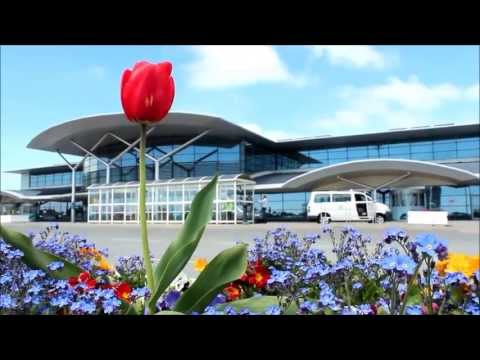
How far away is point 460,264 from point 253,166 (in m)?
36.0

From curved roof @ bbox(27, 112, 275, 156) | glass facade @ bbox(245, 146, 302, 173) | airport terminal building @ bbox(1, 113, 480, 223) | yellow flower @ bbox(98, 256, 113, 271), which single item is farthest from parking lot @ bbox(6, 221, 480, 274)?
glass facade @ bbox(245, 146, 302, 173)

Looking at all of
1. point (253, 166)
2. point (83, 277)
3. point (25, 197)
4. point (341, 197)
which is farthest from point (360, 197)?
point (25, 197)

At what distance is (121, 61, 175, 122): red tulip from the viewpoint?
50.7 inches

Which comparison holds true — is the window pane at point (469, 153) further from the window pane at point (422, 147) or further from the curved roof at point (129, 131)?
the curved roof at point (129, 131)

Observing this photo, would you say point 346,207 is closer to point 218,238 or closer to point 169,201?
point 169,201

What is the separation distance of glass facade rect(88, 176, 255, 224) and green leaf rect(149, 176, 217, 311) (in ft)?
67.7

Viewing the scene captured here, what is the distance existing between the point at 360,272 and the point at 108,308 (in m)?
1.36

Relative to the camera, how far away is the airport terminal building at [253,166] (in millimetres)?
27656

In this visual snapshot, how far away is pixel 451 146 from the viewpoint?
119 feet

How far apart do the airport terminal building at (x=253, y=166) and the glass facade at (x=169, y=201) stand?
66 millimetres

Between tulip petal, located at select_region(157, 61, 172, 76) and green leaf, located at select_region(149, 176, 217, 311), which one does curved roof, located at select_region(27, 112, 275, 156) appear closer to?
green leaf, located at select_region(149, 176, 217, 311)
